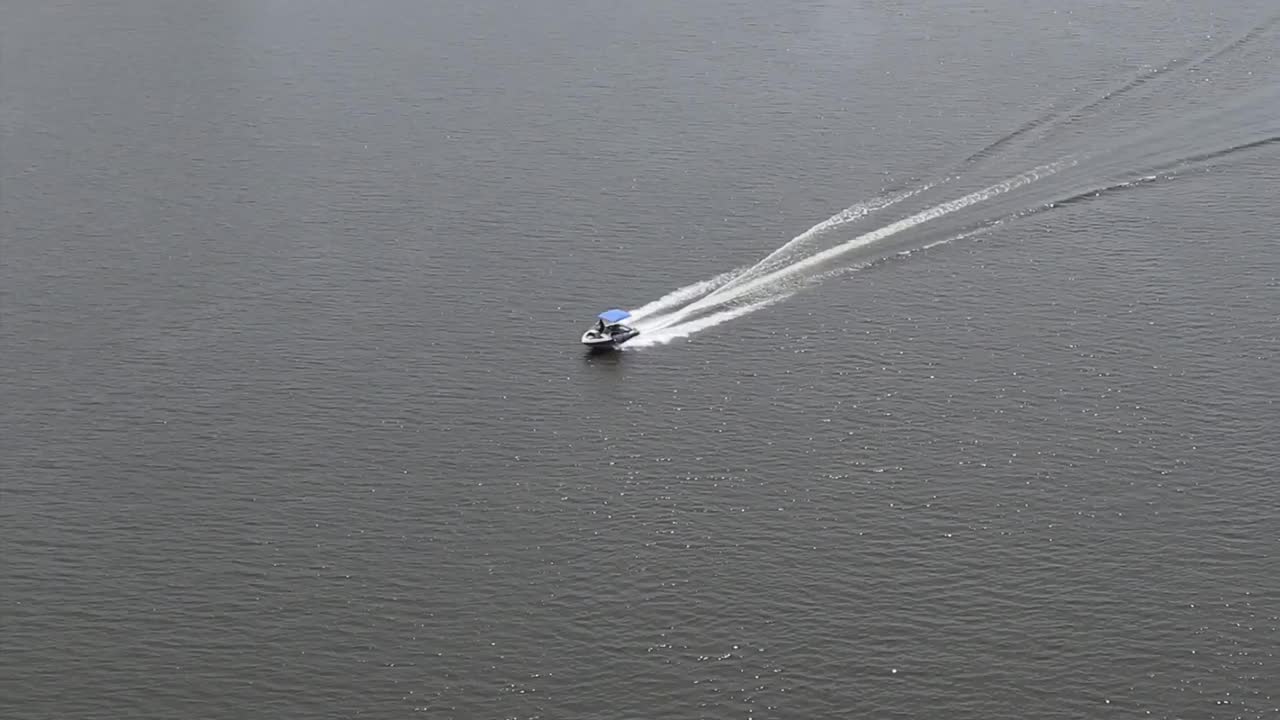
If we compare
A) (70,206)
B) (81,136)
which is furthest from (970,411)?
(81,136)

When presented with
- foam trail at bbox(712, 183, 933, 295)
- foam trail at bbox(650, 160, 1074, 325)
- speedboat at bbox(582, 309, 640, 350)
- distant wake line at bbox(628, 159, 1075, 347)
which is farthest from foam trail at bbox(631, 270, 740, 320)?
speedboat at bbox(582, 309, 640, 350)

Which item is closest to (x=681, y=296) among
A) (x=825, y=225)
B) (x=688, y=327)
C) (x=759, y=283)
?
(x=688, y=327)

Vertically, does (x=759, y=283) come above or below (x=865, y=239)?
below

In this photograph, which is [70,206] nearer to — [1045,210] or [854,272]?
[854,272]

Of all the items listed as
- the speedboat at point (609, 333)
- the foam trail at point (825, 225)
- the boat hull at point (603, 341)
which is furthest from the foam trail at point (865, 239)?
Result: the boat hull at point (603, 341)

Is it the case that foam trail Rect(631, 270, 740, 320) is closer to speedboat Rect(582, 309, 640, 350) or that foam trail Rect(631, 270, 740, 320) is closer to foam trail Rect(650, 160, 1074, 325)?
foam trail Rect(650, 160, 1074, 325)

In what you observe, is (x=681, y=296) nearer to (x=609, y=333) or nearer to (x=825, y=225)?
(x=609, y=333)
